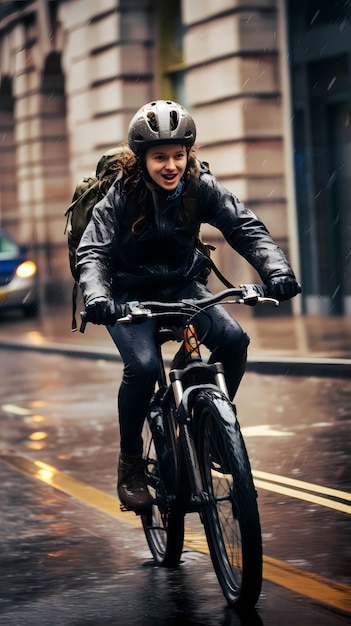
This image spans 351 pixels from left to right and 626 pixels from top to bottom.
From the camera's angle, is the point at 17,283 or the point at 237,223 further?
the point at 17,283

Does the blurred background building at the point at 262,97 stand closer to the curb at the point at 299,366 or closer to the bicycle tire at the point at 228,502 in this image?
the curb at the point at 299,366

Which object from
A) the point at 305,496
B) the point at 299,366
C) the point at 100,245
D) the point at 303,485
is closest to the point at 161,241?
the point at 100,245

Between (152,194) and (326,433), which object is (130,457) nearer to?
(152,194)

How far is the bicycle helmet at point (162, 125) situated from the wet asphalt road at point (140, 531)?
157cm

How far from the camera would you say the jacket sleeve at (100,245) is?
500 centimetres

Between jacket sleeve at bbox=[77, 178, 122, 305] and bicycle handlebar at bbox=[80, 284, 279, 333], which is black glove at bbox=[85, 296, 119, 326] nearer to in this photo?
bicycle handlebar at bbox=[80, 284, 279, 333]

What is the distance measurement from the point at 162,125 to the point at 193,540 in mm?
1797

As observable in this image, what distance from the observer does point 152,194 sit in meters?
5.16

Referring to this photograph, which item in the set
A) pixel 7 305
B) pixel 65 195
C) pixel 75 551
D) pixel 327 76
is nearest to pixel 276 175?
pixel 327 76

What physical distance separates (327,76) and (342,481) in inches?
432

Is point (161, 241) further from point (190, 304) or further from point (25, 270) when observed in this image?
point (25, 270)

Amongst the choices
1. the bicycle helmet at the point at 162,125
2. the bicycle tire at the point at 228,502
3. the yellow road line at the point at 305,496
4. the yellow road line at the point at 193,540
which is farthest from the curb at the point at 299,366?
the bicycle tire at the point at 228,502

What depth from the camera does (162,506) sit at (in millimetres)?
5238

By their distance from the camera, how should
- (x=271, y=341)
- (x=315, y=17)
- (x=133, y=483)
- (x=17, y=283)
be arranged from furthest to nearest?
(x=17, y=283) → (x=315, y=17) → (x=271, y=341) → (x=133, y=483)
